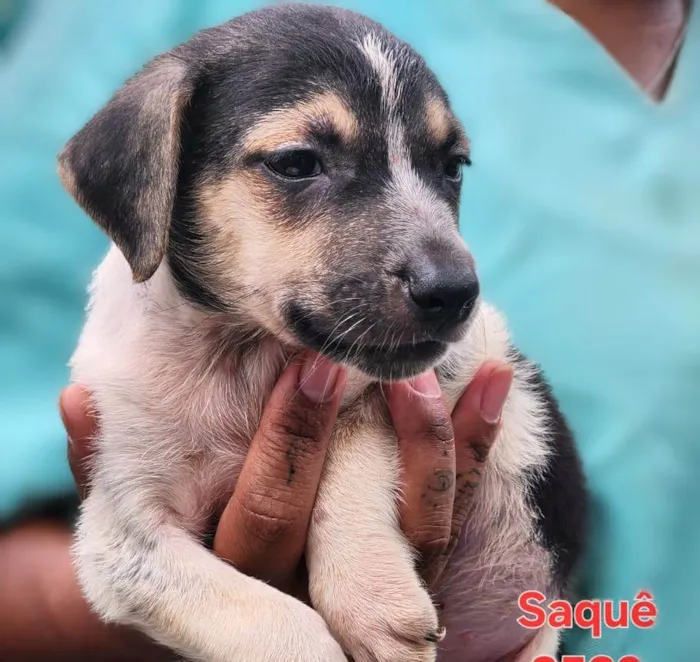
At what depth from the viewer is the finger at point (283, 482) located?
5.82 ft

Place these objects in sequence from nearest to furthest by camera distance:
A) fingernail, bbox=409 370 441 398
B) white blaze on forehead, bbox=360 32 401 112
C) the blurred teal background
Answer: white blaze on forehead, bbox=360 32 401 112 → fingernail, bbox=409 370 441 398 → the blurred teal background

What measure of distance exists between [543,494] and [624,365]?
533mm

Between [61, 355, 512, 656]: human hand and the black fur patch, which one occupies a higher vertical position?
the black fur patch

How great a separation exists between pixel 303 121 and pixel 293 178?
128mm

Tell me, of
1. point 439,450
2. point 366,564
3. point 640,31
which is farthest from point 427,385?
point 640,31

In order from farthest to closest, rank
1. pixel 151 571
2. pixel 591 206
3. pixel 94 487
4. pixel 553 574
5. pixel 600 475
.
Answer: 1. pixel 591 206
2. pixel 600 475
3. pixel 553 574
4. pixel 94 487
5. pixel 151 571

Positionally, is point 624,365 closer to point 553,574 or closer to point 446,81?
point 553,574

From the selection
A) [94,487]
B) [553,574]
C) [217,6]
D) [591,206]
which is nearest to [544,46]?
[591,206]

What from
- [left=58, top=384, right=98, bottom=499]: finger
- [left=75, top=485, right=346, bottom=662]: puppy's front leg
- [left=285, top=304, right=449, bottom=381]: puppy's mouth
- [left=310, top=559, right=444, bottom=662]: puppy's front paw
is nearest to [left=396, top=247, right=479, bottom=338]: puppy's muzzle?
[left=285, top=304, right=449, bottom=381]: puppy's mouth

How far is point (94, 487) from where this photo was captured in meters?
1.83

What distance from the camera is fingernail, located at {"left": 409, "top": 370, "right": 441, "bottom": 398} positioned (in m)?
1.91

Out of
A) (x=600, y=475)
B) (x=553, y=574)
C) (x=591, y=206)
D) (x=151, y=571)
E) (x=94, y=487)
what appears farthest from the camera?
(x=591, y=206)

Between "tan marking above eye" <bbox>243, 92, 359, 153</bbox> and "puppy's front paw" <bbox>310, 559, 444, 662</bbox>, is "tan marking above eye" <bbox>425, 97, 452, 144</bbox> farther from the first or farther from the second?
"puppy's front paw" <bbox>310, 559, 444, 662</bbox>

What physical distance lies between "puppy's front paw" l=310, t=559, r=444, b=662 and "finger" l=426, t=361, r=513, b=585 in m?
0.44
